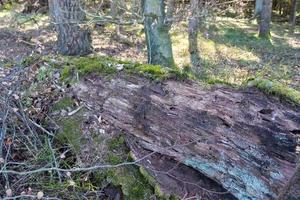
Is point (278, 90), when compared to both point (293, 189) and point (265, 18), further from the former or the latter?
point (265, 18)

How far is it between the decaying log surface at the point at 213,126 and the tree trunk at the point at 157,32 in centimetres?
355

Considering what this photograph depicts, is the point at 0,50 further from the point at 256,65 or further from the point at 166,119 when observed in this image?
the point at 166,119

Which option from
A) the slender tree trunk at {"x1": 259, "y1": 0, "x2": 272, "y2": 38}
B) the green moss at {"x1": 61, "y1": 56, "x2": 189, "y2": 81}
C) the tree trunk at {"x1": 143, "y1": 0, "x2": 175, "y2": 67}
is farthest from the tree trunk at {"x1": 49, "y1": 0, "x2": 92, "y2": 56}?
the slender tree trunk at {"x1": 259, "y1": 0, "x2": 272, "y2": 38}

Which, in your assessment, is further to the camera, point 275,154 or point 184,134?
point 184,134

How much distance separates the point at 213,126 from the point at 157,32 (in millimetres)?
4370

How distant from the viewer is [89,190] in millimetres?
2998

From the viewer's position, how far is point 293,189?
2648 millimetres

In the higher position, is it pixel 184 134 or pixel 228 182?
pixel 184 134

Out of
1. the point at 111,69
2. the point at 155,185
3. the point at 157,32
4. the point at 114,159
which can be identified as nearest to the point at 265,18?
the point at 157,32

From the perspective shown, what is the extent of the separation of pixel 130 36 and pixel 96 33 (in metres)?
1.22

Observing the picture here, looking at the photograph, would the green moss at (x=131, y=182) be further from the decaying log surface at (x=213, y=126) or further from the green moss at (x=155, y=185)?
the decaying log surface at (x=213, y=126)

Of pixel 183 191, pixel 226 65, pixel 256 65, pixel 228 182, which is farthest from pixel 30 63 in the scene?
pixel 256 65

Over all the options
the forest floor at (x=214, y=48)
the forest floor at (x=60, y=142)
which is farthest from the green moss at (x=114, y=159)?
the forest floor at (x=214, y=48)

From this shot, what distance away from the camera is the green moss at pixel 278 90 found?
3125 millimetres
